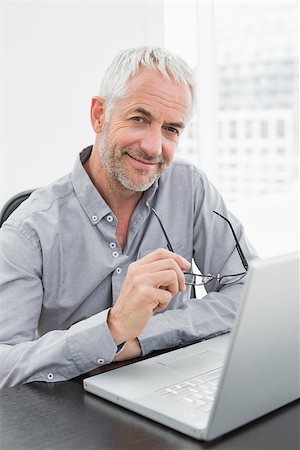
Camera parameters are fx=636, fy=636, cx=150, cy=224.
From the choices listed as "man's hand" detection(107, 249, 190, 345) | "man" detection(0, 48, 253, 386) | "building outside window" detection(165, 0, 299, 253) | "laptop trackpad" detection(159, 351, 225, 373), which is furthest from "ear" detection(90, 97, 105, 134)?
"building outside window" detection(165, 0, 299, 253)

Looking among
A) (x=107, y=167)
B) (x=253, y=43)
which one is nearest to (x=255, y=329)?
(x=107, y=167)

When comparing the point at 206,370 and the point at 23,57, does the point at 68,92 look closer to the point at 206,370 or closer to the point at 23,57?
the point at 23,57

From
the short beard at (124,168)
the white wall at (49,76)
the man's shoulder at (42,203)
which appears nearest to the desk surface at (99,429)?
the man's shoulder at (42,203)

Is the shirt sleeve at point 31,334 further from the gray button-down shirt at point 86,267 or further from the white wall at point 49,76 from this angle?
the white wall at point 49,76

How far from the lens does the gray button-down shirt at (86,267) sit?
1201 millimetres

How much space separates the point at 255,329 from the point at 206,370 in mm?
310

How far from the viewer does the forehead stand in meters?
1.52

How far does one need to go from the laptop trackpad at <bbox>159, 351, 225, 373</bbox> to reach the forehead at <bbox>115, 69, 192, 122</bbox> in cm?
61

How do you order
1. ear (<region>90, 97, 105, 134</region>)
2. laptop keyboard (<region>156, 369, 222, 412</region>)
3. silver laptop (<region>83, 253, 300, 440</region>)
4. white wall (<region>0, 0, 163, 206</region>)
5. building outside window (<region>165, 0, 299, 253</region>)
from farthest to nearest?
building outside window (<region>165, 0, 299, 253</region>), white wall (<region>0, 0, 163, 206</region>), ear (<region>90, 97, 105, 134</region>), laptop keyboard (<region>156, 369, 222, 412</region>), silver laptop (<region>83, 253, 300, 440</region>)

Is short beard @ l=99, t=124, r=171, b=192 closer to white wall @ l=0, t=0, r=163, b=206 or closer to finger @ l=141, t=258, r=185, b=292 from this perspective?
finger @ l=141, t=258, r=185, b=292

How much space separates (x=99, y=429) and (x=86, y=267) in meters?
0.64

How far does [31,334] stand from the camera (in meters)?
1.39

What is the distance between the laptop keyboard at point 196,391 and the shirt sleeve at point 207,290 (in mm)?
218

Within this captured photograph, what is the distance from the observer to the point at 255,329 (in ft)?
2.73
